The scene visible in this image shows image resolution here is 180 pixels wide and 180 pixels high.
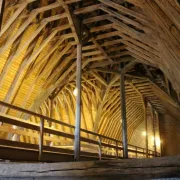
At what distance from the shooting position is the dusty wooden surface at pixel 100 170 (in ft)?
6.31

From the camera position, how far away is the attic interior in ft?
17.3

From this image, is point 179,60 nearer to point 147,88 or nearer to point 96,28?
point 96,28

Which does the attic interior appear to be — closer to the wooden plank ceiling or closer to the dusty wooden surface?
the wooden plank ceiling

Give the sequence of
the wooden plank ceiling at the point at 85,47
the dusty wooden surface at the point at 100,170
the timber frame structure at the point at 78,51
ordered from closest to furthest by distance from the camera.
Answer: the dusty wooden surface at the point at 100,170 < the timber frame structure at the point at 78,51 < the wooden plank ceiling at the point at 85,47

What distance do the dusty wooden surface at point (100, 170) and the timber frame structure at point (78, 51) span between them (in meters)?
2.05

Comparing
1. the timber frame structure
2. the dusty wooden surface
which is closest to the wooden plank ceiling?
the timber frame structure

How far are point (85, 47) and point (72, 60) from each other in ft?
3.98

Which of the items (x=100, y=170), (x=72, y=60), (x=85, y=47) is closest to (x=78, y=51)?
(x=85, y=47)

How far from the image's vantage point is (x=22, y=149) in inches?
194

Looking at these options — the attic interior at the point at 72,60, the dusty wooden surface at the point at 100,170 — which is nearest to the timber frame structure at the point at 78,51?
the attic interior at the point at 72,60

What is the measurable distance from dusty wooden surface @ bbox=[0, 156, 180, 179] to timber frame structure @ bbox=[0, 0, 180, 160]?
2046 millimetres

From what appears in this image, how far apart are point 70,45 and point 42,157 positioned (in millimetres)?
5062

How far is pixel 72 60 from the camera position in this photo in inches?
413

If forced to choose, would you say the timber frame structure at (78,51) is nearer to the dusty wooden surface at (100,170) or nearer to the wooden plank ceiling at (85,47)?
the wooden plank ceiling at (85,47)
